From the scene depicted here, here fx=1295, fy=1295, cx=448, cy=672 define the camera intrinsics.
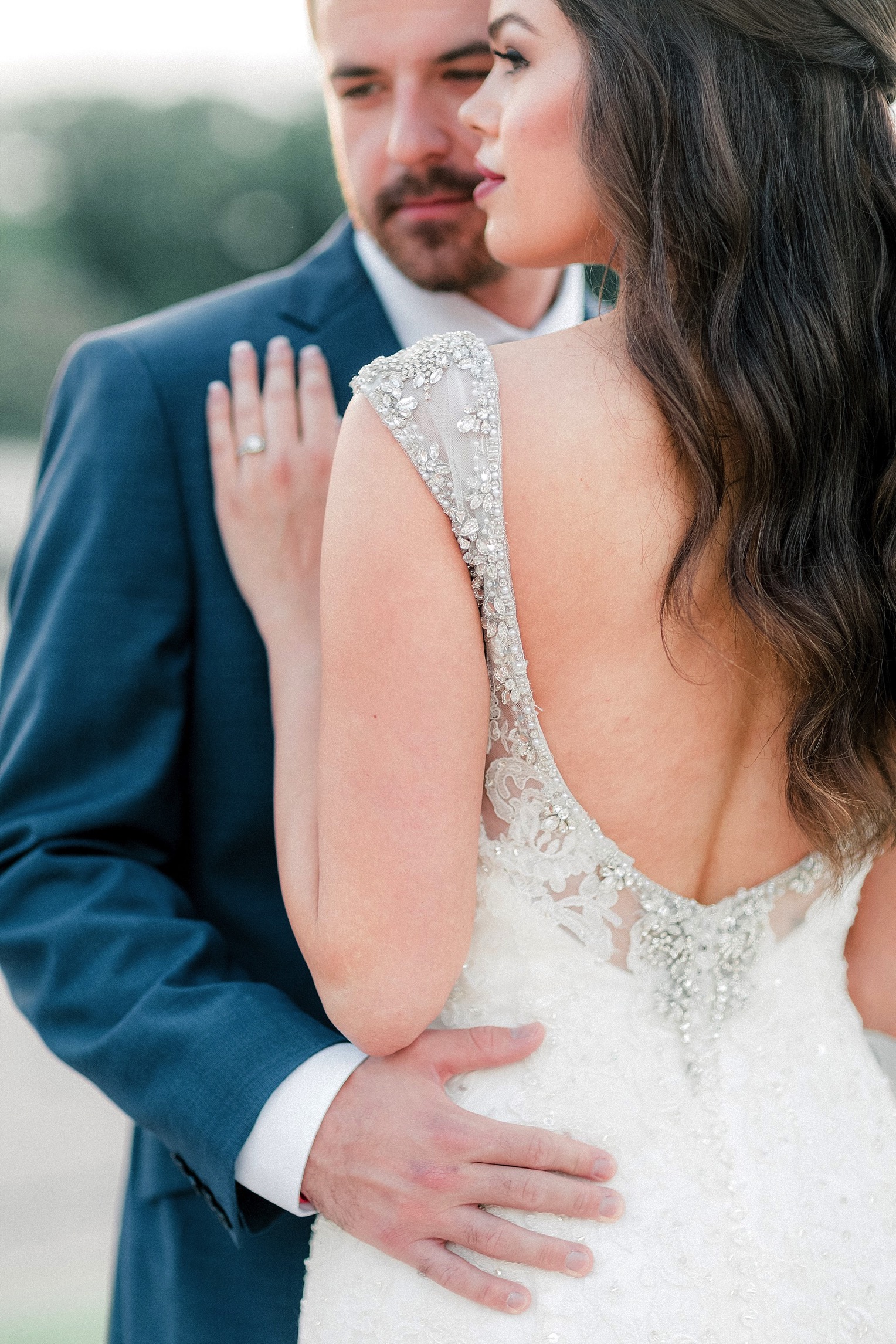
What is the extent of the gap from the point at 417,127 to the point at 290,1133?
1.55 m

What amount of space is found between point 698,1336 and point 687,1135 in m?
0.21

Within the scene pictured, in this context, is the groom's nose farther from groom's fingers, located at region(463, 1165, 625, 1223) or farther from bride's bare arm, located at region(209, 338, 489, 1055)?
groom's fingers, located at region(463, 1165, 625, 1223)

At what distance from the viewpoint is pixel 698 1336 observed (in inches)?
57.4

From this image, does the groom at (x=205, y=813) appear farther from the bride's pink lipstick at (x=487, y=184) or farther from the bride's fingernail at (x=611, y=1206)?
the bride's pink lipstick at (x=487, y=184)

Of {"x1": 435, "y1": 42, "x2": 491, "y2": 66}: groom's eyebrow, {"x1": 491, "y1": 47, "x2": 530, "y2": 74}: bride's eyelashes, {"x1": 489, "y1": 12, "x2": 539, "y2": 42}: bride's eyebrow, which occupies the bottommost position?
{"x1": 491, "y1": 47, "x2": 530, "y2": 74}: bride's eyelashes

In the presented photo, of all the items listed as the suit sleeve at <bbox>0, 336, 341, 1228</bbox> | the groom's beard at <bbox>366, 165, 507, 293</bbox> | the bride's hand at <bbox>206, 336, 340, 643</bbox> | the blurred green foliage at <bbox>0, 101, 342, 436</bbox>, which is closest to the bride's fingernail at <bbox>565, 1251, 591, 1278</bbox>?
the suit sleeve at <bbox>0, 336, 341, 1228</bbox>

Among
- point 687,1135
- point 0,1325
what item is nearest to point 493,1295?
point 687,1135

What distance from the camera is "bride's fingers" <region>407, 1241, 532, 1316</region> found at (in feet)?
4.72

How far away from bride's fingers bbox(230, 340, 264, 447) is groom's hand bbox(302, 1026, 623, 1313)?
2.98ft

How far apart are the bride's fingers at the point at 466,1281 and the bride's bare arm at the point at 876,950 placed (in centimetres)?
74

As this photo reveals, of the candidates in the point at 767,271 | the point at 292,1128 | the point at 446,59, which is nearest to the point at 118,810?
the point at 292,1128

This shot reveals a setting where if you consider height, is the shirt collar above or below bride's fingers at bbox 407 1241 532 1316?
above

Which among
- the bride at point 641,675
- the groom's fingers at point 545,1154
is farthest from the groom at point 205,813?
the bride at point 641,675

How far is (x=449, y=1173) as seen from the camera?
149cm
